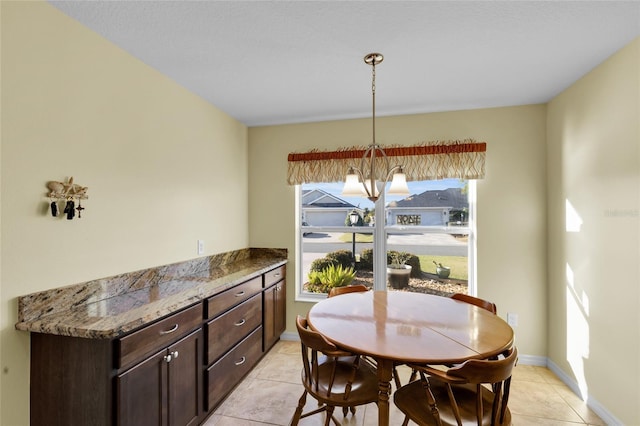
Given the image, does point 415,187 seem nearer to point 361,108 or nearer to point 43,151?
point 361,108

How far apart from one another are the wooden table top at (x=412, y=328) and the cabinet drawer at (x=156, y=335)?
28.8 inches

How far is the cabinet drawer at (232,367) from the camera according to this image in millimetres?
2029

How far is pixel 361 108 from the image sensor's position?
2918mm

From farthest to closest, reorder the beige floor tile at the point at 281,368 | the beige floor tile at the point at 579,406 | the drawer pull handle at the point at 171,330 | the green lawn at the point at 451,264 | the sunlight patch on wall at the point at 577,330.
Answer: the green lawn at the point at 451,264 < the beige floor tile at the point at 281,368 < the sunlight patch on wall at the point at 577,330 < the beige floor tile at the point at 579,406 < the drawer pull handle at the point at 171,330

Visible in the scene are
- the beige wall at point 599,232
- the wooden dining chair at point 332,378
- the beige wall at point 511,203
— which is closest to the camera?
the wooden dining chair at point 332,378

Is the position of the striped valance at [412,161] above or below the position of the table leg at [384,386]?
above

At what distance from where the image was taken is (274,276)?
9.94ft

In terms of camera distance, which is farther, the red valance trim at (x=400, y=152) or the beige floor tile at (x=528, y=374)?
the red valance trim at (x=400, y=152)

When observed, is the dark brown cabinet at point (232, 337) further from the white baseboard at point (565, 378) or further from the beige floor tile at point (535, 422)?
the beige floor tile at point (535, 422)

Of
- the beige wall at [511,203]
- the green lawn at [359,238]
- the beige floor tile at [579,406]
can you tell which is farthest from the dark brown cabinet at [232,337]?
the beige floor tile at [579,406]

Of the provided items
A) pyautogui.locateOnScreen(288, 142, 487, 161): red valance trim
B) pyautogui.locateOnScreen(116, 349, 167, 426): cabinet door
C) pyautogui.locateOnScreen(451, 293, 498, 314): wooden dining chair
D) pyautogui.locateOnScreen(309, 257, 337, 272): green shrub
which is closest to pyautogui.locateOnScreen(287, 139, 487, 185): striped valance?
pyautogui.locateOnScreen(288, 142, 487, 161): red valance trim

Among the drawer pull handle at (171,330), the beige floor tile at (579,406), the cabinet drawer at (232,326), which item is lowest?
the beige floor tile at (579,406)

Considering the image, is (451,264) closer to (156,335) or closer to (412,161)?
(412,161)

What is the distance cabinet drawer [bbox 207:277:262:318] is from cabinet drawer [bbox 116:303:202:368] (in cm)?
11
